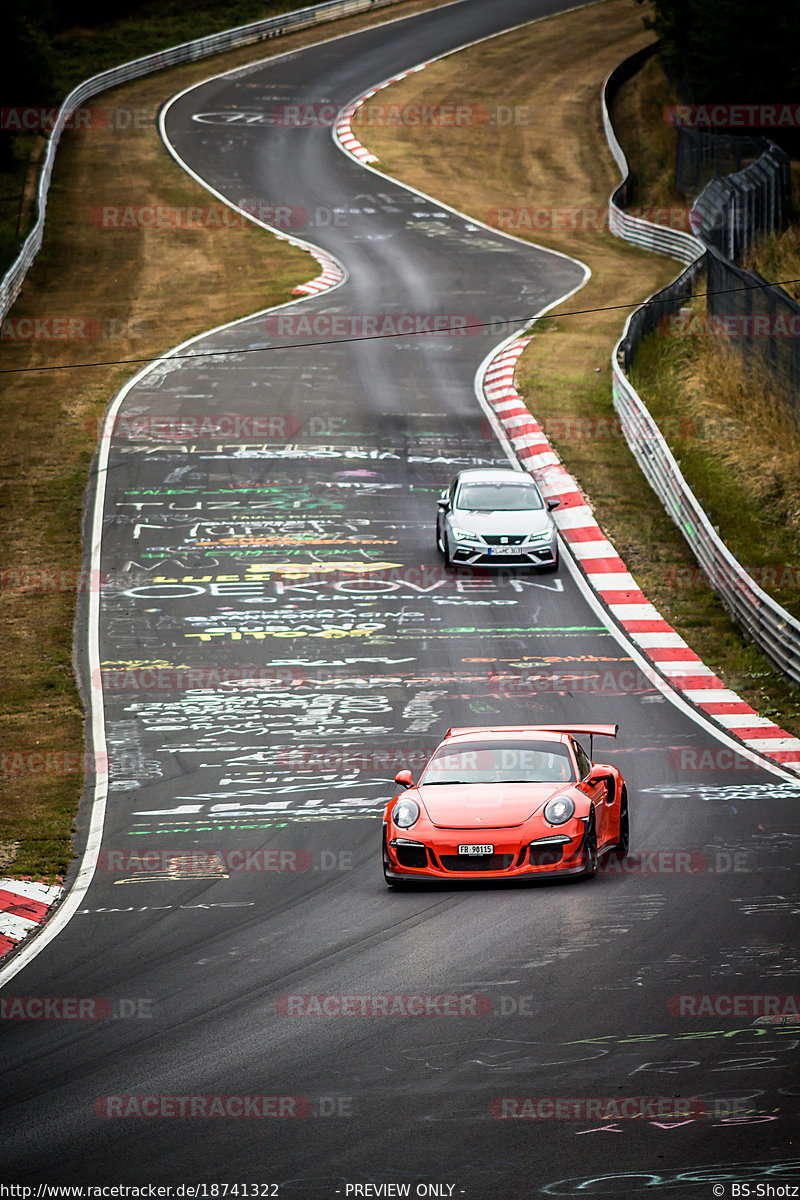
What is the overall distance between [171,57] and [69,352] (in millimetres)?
36448

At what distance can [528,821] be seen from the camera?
12430 mm

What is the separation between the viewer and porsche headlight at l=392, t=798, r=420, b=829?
12.7 metres

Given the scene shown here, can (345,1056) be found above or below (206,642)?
above

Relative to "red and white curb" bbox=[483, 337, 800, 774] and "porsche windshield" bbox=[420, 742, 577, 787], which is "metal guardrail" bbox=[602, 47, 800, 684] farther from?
"porsche windshield" bbox=[420, 742, 577, 787]

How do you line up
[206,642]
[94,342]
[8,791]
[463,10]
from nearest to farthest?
[8,791] → [206,642] → [94,342] → [463,10]

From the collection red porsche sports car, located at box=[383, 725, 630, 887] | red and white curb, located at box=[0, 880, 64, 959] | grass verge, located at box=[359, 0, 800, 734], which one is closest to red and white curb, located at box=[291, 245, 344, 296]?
grass verge, located at box=[359, 0, 800, 734]

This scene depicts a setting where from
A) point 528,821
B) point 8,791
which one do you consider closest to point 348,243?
point 8,791

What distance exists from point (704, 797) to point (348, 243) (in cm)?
3637

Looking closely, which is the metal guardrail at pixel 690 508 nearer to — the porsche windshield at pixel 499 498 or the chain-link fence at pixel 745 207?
the chain-link fence at pixel 745 207

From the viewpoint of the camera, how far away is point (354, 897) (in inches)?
489

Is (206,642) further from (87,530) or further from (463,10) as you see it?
(463,10)

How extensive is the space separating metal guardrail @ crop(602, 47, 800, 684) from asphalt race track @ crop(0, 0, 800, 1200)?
6.74 ft

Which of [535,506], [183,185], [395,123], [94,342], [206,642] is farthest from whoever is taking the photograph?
[395,123]

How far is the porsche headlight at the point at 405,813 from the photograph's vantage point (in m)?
12.7
